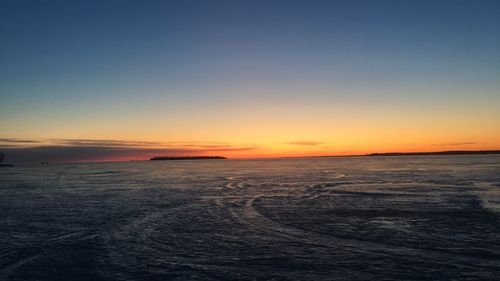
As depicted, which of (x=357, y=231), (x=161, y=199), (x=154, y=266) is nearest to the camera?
(x=154, y=266)

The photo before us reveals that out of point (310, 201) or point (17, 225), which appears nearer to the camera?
point (17, 225)

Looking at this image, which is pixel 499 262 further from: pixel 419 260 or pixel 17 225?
pixel 17 225

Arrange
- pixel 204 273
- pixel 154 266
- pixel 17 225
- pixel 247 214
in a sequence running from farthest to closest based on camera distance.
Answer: pixel 247 214, pixel 17 225, pixel 154 266, pixel 204 273

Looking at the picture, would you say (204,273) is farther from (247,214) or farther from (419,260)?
(247,214)

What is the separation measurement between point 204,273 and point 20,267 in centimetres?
483

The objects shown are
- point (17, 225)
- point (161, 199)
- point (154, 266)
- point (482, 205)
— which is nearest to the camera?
point (154, 266)

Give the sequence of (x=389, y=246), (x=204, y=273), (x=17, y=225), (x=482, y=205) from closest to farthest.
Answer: (x=204, y=273), (x=389, y=246), (x=17, y=225), (x=482, y=205)

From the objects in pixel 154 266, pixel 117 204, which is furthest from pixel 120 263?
pixel 117 204

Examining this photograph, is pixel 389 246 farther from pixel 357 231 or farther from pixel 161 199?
pixel 161 199

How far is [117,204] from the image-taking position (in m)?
25.6

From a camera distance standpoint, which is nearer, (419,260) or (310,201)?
(419,260)

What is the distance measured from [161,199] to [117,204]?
322 centimetres

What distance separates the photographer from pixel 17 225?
59.4 ft

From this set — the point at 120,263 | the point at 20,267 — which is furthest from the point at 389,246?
the point at 20,267
